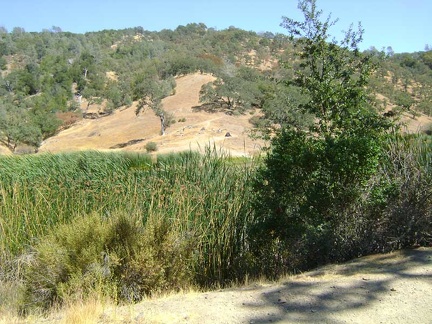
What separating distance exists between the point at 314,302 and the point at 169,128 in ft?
120

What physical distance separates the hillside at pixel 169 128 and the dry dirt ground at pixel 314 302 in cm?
2389

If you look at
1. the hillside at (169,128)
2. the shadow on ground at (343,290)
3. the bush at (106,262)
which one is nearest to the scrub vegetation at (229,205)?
the bush at (106,262)

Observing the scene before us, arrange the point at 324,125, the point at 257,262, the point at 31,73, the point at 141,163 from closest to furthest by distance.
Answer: the point at 257,262
the point at 324,125
the point at 141,163
the point at 31,73

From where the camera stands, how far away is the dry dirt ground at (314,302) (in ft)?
16.3

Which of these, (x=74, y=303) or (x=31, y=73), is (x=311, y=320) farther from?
(x=31, y=73)

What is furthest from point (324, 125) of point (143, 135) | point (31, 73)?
point (31, 73)

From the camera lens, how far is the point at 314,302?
5.28 m

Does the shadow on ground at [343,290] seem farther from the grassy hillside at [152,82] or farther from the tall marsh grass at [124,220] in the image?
the grassy hillside at [152,82]

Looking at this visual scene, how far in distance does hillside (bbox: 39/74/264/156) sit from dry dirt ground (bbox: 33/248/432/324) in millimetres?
23887

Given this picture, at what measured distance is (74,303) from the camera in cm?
598

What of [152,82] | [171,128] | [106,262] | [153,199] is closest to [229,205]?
[153,199]

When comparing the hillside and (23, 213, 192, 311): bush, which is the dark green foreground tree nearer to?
(23, 213, 192, 311): bush

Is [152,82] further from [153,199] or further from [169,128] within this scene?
[153,199]

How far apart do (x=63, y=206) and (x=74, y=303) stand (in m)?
3.70
